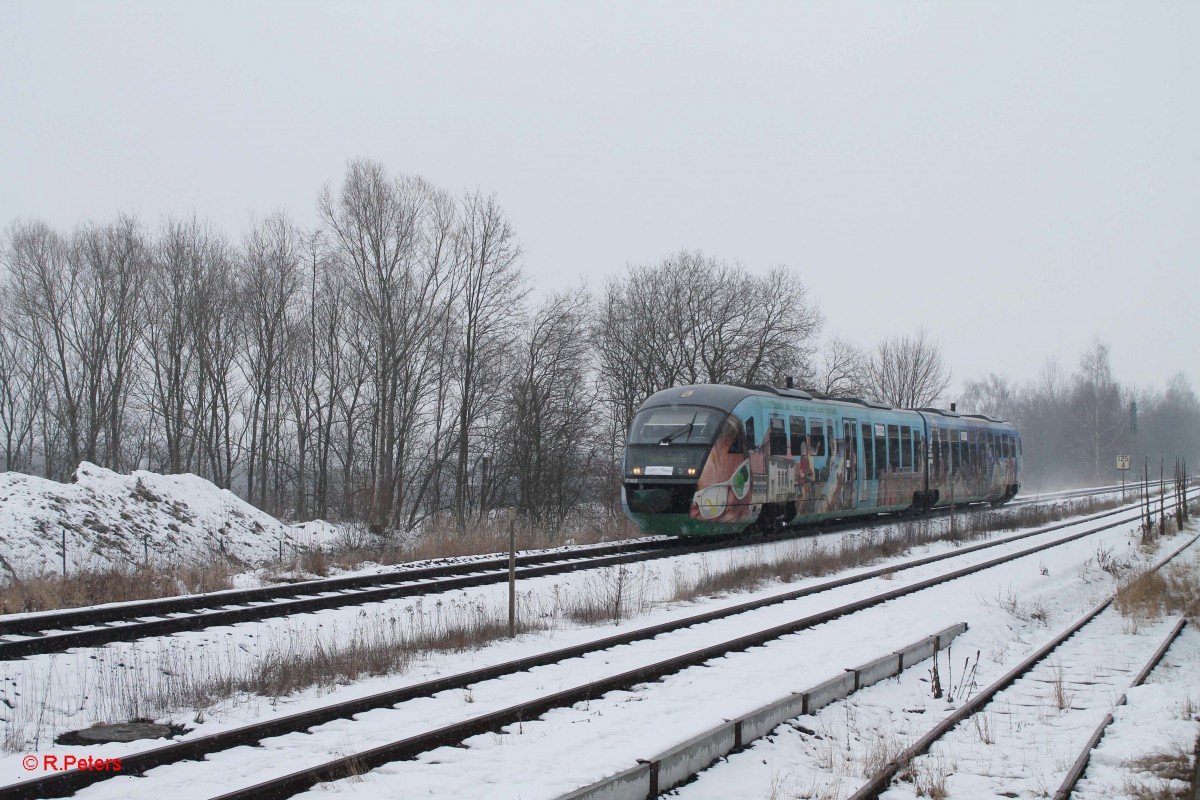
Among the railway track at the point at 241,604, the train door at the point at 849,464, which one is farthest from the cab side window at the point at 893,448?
the railway track at the point at 241,604

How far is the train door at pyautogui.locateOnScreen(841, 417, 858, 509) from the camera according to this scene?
23922mm

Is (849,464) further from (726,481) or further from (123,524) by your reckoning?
(123,524)

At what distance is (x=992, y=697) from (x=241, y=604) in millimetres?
9119

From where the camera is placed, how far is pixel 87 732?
639 centimetres

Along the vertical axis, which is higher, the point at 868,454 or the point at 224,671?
the point at 868,454

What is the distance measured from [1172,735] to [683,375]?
3509 centimetres

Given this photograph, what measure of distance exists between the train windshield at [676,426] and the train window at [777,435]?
1.97 meters

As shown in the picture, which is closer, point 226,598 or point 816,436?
point 226,598

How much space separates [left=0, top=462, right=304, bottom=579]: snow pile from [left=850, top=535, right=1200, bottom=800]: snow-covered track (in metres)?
13.6

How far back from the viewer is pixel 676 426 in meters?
19.6

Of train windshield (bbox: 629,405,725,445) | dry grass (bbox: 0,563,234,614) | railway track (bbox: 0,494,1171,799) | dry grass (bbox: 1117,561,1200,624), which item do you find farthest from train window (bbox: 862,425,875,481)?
dry grass (bbox: 0,563,234,614)

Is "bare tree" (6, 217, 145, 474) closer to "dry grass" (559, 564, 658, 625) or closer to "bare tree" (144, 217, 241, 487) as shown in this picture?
"bare tree" (144, 217, 241, 487)

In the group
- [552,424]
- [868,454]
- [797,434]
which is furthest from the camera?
[552,424]

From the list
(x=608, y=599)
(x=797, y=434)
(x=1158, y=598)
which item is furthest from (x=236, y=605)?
(x=797, y=434)
